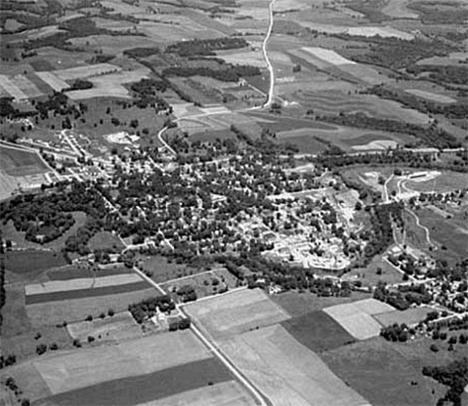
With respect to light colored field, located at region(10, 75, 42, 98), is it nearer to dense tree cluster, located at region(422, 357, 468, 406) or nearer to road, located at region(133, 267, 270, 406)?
road, located at region(133, 267, 270, 406)

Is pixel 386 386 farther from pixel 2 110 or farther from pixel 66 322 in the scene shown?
pixel 2 110

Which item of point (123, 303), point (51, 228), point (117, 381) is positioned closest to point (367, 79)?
point (51, 228)

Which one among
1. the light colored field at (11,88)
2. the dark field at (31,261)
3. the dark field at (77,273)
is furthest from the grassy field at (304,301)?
the light colored field at (11,88)

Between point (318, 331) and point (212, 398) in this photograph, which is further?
point (318, 331)

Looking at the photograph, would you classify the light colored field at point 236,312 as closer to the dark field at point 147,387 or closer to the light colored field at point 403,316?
the dark field at point 147,387

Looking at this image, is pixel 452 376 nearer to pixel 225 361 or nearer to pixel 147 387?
pixel 225 361

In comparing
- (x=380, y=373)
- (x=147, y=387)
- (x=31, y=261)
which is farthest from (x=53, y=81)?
(x=380, y=373)

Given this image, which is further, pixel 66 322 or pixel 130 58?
pixel 130 58
